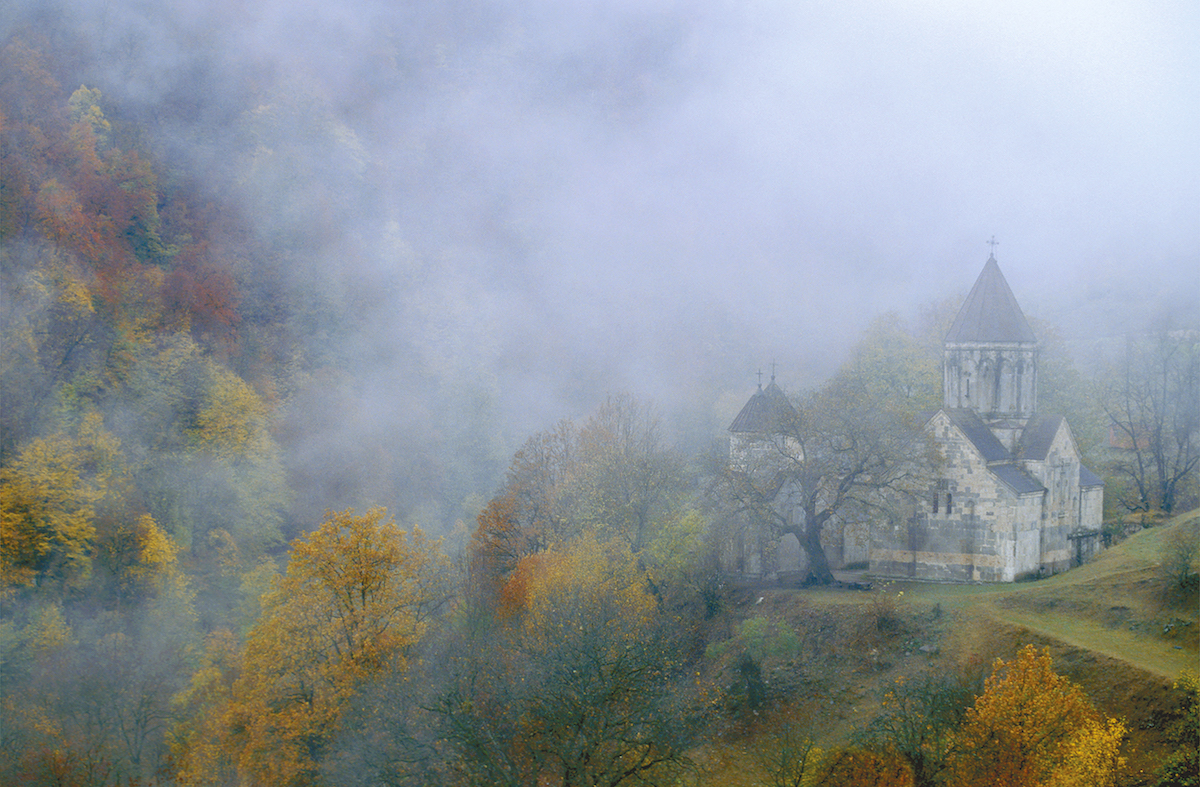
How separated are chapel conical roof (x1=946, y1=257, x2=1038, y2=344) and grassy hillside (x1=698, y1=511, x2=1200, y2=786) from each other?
7963 millimetres

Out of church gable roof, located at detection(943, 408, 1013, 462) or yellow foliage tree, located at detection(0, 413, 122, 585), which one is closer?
church gable roof, located at detection(943, 408, 1013, 462)

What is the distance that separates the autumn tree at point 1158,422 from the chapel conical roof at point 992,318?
9.74 meters

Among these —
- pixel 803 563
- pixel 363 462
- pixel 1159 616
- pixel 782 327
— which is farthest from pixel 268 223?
pixel 1159 616

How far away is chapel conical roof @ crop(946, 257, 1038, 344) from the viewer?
3241cm

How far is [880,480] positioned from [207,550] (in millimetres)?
26847

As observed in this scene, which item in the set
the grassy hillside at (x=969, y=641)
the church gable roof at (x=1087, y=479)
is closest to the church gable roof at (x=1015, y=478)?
the grassy hillside at (x=969, y=641)

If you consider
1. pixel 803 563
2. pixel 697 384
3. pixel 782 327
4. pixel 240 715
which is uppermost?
pixel 782 327

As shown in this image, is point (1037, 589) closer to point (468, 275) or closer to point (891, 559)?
point (891, 559)

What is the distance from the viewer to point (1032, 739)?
16.6m

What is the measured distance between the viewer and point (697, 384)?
241 feet

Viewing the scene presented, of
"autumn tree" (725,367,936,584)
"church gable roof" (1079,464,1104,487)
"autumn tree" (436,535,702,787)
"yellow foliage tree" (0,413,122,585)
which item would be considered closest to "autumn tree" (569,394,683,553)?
"autumn tree" (725,367,936,584)

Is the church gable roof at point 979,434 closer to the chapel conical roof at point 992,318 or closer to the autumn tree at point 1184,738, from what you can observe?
the chapel conical roof at point 992,318

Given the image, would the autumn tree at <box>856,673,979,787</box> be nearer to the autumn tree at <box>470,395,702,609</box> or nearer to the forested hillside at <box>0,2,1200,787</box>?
the forested hillside at <box>0,2,1200,787</box>

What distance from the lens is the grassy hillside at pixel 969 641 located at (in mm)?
20344
